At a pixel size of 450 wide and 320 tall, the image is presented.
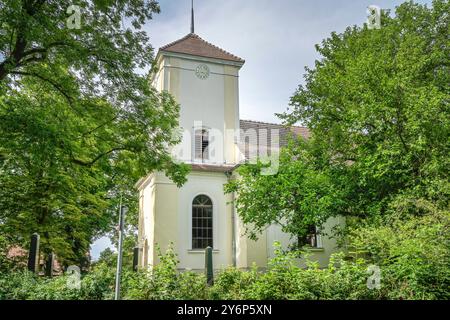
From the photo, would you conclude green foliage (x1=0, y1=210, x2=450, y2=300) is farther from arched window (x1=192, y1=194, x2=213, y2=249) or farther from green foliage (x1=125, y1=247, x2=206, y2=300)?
arched window (x1=192, y1=194, x2=213, y2=249)

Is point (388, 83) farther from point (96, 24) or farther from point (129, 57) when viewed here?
point (96, 24)

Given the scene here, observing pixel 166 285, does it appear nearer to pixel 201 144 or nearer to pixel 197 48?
pixel 201 144

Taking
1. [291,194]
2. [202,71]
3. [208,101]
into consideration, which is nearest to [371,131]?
[291,194]

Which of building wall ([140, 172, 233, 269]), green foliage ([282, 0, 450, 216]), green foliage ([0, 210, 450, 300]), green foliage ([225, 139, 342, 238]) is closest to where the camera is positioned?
green foliage ([0, 210, 450, 300])

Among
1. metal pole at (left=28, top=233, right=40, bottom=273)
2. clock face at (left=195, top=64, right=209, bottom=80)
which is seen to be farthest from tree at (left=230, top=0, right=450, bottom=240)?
metal pole at (left=28, top=233, right=40, bottom=273)

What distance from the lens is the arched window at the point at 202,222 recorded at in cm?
2017

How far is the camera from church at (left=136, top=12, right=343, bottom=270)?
19.7 meters

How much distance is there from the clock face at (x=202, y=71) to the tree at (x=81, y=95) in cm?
787

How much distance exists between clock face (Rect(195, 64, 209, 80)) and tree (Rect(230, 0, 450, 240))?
5.72 m

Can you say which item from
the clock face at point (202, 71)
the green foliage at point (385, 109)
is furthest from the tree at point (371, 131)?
the clock face at point (202, 71)

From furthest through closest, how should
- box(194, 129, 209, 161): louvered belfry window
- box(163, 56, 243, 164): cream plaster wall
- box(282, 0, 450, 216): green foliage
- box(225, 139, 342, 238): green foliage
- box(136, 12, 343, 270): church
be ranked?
box(163, 56, 243, 164): cream plaster wall < box(194, 129, 209, 161): louvered belfry window < box(136, 12, 343, 270): church < box(225, 139, 342, 238): green foliage < box(282, 0, 450, 216): green foliage

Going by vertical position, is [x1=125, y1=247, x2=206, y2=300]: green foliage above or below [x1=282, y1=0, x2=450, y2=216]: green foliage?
below
